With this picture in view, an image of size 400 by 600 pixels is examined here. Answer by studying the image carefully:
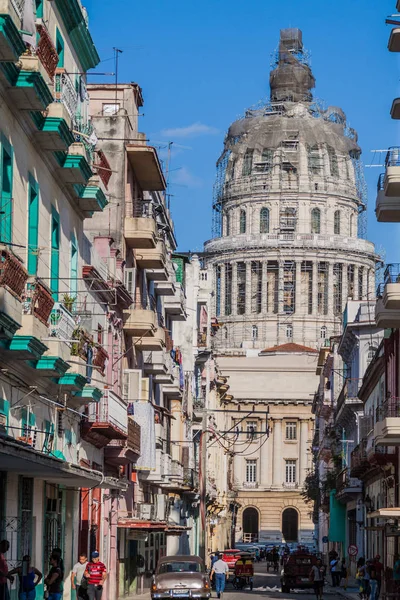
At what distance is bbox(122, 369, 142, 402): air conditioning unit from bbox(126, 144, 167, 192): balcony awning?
6.38m

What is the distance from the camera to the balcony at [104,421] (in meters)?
35.3

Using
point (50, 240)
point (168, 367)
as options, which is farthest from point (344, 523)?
point (50, 240)

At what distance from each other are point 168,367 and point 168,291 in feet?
9.17

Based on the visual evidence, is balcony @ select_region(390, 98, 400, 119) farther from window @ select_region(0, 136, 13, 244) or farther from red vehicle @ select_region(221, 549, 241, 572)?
red vehicle @ select_region(221, 549, 241, 572)

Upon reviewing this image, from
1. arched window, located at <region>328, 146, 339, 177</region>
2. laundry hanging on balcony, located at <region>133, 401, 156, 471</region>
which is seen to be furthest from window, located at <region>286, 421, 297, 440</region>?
laundry hanging on balcony, located at <region>133, 401, 156, 471</region>

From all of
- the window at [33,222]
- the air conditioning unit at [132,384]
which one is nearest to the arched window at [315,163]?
the air conditioning unit at [132,384]

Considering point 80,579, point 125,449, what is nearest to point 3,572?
point 80,579

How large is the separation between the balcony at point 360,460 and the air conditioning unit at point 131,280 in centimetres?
1906

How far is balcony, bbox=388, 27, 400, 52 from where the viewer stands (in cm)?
3653

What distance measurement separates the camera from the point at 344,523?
8712 cm

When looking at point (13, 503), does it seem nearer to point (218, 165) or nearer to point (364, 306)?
point (364, 306)

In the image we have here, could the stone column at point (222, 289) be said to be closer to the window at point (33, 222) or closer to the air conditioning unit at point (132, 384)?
the air conditioning unit at point (132, 384)

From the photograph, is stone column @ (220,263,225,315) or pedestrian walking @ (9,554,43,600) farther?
stone column @ (220,263,225,315)

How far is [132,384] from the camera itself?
4525 centimetres
